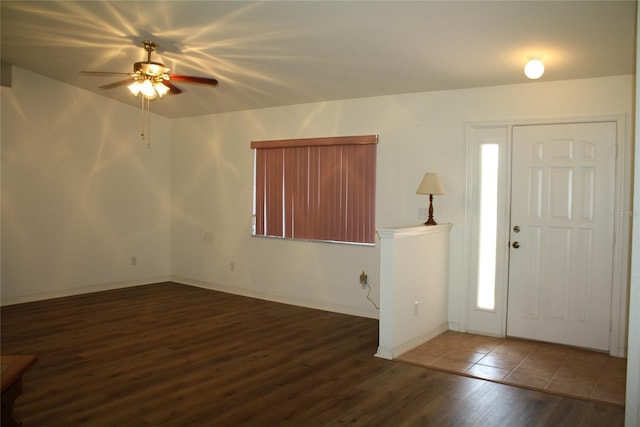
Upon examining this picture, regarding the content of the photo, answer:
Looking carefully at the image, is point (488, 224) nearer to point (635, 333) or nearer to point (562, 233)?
point (562, 233)

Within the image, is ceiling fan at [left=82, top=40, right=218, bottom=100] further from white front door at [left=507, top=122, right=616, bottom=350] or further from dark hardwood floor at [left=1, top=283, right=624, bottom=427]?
white front door at [left=507, top=122, right=616, bottom=350]

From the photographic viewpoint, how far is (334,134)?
5859 mm

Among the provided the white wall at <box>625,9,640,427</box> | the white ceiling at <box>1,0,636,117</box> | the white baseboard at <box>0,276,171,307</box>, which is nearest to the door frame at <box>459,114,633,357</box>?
the white ceiling at <box>1,0,636,117</box>

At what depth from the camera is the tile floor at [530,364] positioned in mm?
3564

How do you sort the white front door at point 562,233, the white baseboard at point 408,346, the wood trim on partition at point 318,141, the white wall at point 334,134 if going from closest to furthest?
the white baseboard at point 408,346 < the white front door at point 562,233 < the white wall at point 334,134 < the wood trim on partition at point 318,141

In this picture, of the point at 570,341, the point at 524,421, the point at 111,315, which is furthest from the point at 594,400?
the point at 111,315

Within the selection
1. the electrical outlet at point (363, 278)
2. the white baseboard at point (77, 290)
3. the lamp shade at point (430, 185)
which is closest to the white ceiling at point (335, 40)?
the lamp shade at point (430, 185)

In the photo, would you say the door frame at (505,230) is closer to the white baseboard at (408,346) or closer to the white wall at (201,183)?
the white wall at (201,183)

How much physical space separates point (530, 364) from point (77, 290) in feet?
18.1

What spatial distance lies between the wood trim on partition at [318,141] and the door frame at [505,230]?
1148 millimetres

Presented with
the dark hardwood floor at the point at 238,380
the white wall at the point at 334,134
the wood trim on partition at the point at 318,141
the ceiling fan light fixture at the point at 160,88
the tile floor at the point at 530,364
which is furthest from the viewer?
the wood trim on partition at the point at 318,141

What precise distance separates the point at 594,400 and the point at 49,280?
19.7 ft

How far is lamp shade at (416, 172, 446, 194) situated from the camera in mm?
4844

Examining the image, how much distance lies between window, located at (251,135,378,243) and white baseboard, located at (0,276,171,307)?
203cm
